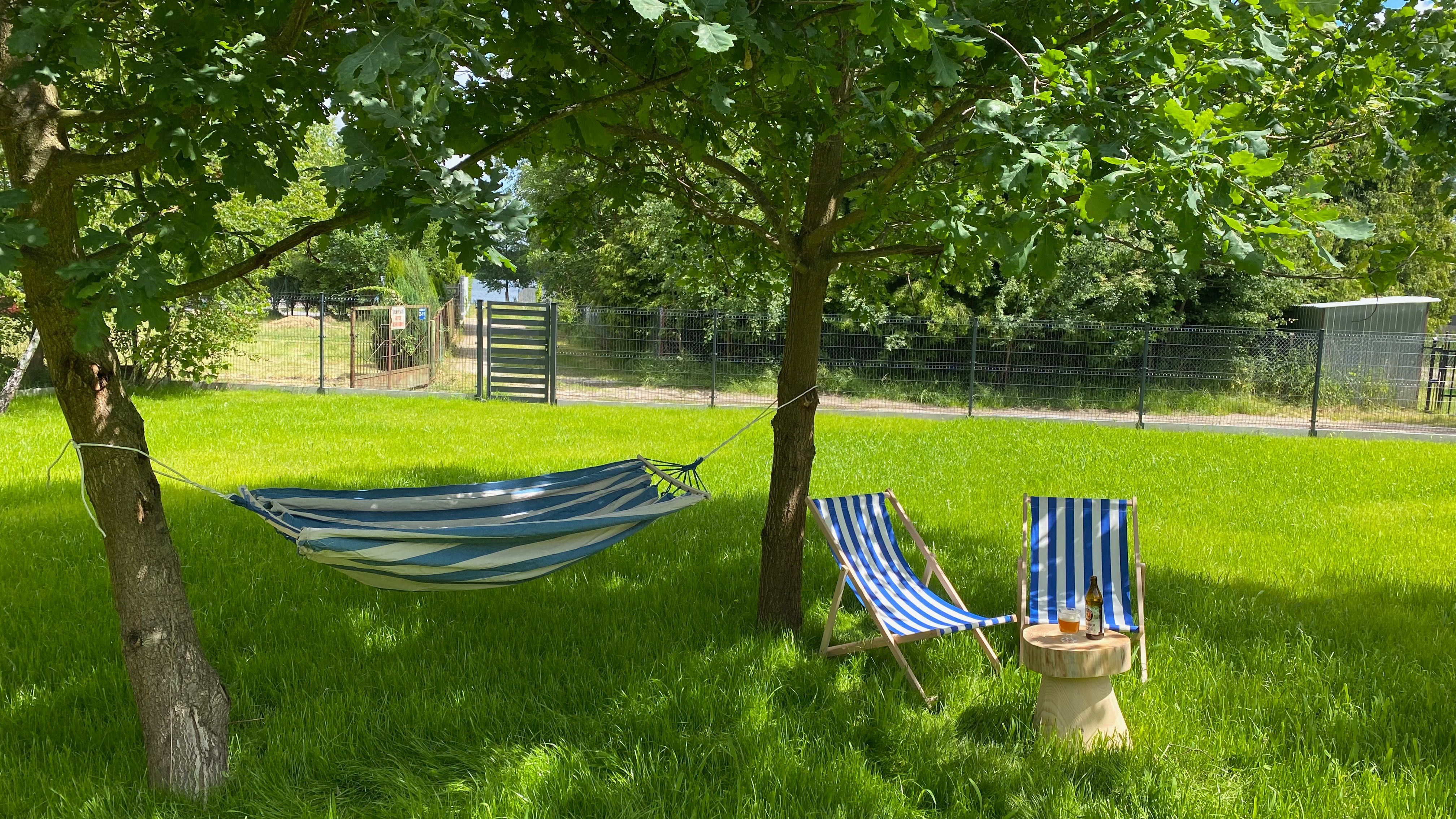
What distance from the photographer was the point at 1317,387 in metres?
13.2

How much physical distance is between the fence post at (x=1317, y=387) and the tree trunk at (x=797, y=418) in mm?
10813

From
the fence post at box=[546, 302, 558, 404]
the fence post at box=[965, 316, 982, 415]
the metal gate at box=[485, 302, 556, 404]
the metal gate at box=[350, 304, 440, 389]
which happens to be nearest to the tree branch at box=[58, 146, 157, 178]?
the fence post at box=[546, 302, 558, 404]

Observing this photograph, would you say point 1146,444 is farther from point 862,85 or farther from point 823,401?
point 862,85

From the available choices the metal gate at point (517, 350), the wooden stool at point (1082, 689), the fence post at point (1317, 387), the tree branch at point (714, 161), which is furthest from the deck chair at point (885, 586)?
the metal gate at point (517, 350)

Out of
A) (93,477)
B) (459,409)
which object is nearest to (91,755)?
(93,477)

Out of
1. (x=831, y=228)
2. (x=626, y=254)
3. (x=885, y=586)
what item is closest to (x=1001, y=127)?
(x=831, y=228)

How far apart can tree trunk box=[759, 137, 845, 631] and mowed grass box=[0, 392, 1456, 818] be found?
0.73ft

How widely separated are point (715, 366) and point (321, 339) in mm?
6183

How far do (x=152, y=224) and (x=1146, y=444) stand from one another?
10.4 m

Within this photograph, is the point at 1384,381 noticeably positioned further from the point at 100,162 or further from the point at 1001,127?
the point at 100,162

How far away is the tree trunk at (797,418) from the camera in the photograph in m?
4.43

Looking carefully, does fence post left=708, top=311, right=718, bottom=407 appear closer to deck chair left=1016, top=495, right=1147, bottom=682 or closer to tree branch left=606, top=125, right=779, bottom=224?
tree branch left=606, top=125, right=779, bottom=224

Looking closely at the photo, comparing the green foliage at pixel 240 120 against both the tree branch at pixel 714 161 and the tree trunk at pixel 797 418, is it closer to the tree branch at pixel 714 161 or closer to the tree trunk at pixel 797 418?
the tree branch at pixel 714 161

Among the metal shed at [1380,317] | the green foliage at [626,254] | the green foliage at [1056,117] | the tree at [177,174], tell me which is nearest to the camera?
the green foliage at [1056,117]
